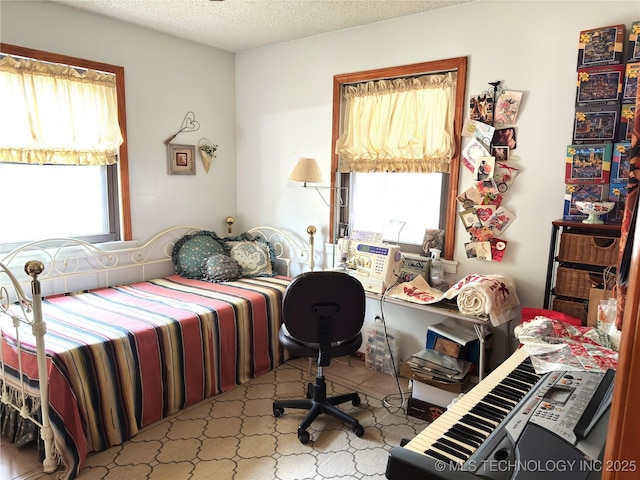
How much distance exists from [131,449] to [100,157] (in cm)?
201

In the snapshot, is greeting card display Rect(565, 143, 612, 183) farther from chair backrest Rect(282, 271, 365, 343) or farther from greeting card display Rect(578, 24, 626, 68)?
chair backrest Rect(282, 271, 365, 343)

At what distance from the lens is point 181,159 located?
3.67 metres

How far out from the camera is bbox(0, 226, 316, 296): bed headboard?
2906 millimetres

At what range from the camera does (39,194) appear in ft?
9.76

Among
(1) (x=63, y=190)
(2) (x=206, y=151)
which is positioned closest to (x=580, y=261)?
(2) (x=206, y=151)

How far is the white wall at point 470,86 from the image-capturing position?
243 centimetres

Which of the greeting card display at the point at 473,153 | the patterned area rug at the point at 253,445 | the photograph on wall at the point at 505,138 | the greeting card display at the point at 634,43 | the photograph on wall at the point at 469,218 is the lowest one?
the patterned area rug at the point at 253,445

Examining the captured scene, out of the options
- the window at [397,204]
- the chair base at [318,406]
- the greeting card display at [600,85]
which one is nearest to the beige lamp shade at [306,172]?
the window at [397,204]

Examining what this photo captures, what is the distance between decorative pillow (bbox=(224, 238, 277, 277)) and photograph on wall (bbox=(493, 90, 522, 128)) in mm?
2077

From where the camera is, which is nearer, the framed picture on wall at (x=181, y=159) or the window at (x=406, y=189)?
the window at (x=406, y=189)

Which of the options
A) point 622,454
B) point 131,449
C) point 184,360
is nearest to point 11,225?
point 184,360

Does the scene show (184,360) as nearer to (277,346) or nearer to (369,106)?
(277,346)

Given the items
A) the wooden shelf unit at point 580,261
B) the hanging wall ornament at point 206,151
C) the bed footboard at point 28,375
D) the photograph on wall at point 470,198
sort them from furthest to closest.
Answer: the hanging wall ornament at point 206,151 → the photograph on wall at point 470,198 → the wooden shelf unit at point 580,261 → the bed footboard at point 28,375

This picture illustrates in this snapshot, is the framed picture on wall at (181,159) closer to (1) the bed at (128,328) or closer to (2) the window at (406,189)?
(1) the bed at (128,328)
